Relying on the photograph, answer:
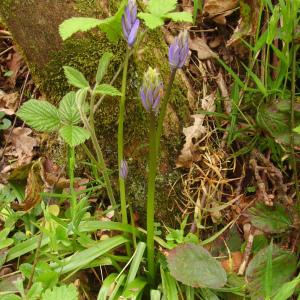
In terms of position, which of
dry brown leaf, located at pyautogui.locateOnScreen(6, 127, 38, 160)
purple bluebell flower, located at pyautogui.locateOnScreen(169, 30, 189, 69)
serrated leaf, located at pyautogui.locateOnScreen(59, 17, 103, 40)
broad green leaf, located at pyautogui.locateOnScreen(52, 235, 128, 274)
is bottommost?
broad green leaf, located at pyautogui.locateOnScreen(52, 235, 128, 274)

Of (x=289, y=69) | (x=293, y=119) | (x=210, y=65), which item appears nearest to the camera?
(x=293, y=119)

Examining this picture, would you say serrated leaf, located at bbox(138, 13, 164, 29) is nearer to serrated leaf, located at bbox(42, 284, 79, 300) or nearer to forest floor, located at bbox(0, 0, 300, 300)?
forest floor, located at bbox(0, 0, 300, 300)

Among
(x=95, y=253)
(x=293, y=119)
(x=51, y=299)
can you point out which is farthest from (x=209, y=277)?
(x=293, y=119)

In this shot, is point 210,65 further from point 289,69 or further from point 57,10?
point 57,10

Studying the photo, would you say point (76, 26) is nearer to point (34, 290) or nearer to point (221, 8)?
point (34, 290)

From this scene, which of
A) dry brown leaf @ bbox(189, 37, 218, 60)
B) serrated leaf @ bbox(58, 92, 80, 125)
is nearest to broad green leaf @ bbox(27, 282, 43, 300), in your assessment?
serrated leaf @ bbox(58, 92, 80, 125)
